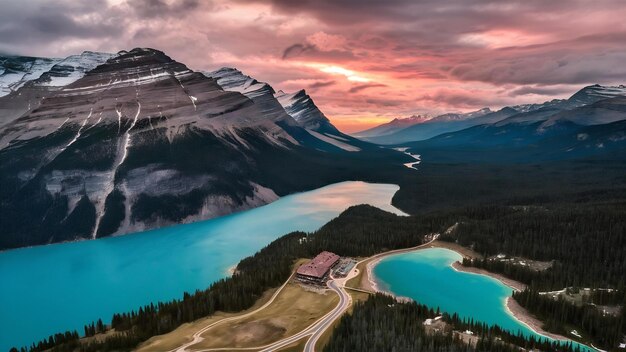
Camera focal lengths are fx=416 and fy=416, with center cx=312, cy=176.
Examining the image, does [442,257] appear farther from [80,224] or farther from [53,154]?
[53,154]

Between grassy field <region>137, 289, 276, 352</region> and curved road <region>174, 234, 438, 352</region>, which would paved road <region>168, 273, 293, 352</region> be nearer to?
curved road <region>174, 234, 438, 352</region>

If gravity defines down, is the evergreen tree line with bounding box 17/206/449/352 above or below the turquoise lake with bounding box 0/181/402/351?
above

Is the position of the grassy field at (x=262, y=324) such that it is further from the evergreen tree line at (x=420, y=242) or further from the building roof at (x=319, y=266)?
the building roof at (x=319, y=266)

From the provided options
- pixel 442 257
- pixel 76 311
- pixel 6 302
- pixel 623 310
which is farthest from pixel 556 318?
pixel 6 302

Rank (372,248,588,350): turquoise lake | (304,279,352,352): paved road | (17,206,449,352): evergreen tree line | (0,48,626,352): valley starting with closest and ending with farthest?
(304,279,352,352): paved road < (0,48,626,352): valley < (17,206,449,352): evergreen tree line < (372,248,588,350): turquoise lake

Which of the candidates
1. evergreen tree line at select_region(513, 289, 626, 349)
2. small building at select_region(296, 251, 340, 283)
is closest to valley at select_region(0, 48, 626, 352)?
evergreen tree line at select_region(513, 289, 626, 349)

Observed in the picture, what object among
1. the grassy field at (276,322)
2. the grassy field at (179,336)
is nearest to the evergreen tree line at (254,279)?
the grassy field at (179,336)

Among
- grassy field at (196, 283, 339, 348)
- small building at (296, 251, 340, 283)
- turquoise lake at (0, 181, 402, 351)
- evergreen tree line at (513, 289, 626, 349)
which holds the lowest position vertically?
turquoise lake at (0, 181, 402, 351)
